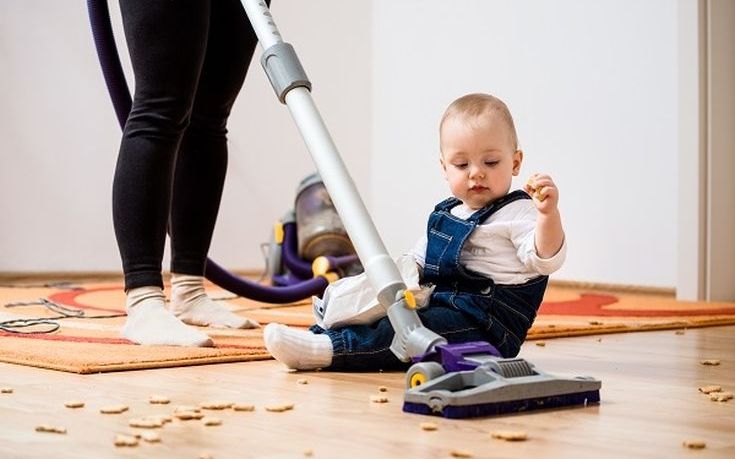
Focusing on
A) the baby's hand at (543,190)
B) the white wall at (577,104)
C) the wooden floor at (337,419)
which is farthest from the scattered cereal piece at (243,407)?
the white wall at (577,104)

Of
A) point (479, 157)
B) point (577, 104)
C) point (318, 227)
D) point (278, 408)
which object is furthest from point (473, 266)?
point (577, 104)

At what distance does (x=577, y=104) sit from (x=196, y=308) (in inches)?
76.5

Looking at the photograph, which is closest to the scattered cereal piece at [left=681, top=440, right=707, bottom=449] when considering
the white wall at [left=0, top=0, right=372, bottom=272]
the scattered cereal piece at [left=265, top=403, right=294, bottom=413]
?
the scattered cereal piece at [left=265, top=403, right=294, bottom=413]

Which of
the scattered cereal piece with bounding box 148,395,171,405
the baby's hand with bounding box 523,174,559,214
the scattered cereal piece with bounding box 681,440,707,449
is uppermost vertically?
the baby's hand with bounding box 523,174,559,214

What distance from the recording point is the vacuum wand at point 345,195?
1.37 metres

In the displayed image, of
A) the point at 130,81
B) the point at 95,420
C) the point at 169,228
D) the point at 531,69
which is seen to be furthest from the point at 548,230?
the point at 130,81

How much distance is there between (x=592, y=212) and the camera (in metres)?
3.75

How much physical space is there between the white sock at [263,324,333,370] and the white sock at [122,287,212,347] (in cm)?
26

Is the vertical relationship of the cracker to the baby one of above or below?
below

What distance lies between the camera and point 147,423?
118 centimetres

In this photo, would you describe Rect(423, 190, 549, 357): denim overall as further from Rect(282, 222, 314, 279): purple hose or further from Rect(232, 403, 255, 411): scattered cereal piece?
Rect(282, 222, 314, 279): purple hose

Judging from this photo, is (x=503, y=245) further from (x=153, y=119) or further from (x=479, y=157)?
(x=153, y=119)

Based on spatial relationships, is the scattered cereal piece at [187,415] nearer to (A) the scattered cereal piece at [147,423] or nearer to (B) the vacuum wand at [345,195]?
(A) the scattered cereal piece at [147,423]

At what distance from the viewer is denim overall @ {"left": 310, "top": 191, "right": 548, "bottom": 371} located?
5.56 feet
